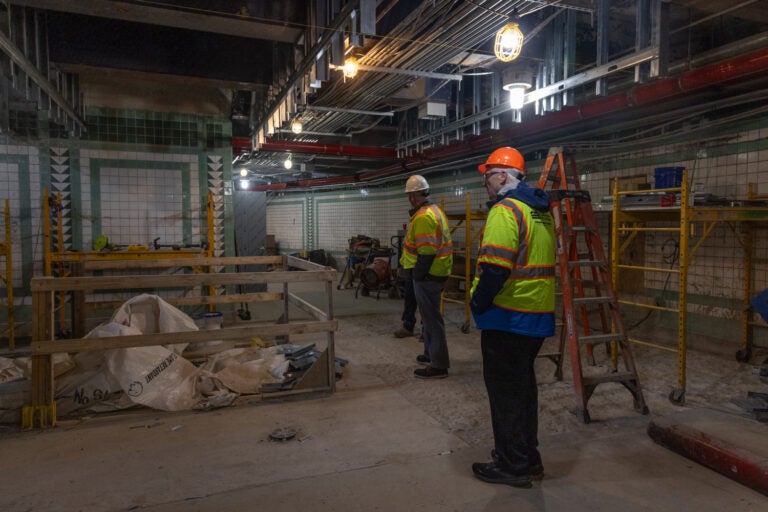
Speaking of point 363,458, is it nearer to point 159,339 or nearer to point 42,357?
point 159,339

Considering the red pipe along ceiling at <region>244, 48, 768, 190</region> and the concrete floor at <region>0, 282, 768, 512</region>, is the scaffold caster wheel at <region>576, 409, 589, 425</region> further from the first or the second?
the red pipe along ceiling at <region>244, 48, 768, 190</region>

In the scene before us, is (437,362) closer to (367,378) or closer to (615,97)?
(367,378)

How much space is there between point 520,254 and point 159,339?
8.76 feet

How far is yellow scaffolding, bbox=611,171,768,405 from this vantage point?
389cm

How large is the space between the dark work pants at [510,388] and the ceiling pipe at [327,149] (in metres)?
7.50

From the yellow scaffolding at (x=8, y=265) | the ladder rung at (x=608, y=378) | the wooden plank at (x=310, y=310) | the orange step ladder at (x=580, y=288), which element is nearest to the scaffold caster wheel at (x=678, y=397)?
the orange step ladder at (x=580, y=288)

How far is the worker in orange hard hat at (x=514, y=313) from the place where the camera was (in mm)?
2539

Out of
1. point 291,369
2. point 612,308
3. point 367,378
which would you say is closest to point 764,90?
point 612,308

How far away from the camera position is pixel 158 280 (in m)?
3.68

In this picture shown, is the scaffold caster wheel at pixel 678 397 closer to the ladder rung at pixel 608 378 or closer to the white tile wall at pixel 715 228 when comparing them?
the ladder rung at pixel 608 378

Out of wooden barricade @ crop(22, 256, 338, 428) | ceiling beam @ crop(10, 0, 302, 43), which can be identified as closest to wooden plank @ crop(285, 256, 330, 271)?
wooden barricade @ crop(22, 256, 338, 428)

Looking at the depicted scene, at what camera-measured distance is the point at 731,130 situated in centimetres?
538

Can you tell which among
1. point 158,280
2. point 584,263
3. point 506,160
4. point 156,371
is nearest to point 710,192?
point 584,263

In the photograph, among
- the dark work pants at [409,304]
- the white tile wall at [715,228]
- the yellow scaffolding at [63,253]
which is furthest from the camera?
the yellow scaffolding at [63,253]
